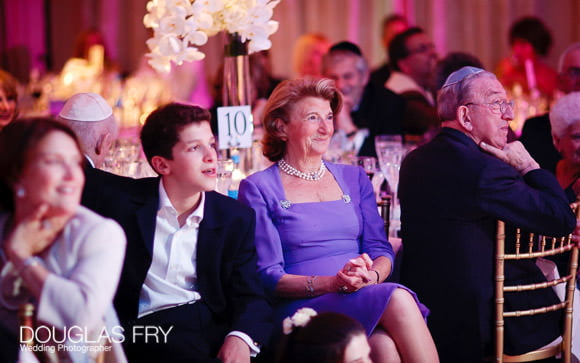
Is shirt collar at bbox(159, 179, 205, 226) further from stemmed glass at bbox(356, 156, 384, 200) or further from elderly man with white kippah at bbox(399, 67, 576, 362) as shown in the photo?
stemmed glass at bbox(356, 156, 384, 200)

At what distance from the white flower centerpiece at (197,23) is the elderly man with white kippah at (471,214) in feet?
3.16

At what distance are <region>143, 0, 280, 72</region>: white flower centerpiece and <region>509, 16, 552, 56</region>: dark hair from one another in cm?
409

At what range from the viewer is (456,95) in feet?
9.62

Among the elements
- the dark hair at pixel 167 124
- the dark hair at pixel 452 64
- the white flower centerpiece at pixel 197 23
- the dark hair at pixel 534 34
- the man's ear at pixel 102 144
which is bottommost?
the man's ear at pixel 102 144

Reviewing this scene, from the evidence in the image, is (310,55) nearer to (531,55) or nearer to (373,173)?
(531,55)

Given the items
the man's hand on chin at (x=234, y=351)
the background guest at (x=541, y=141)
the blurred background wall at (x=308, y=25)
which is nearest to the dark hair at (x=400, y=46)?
the background guest at (x=541, y=141)

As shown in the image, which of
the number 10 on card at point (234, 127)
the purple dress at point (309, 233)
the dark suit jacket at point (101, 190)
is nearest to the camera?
the dark suit jacket at point (101, 190)

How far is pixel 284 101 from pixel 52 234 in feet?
5.00

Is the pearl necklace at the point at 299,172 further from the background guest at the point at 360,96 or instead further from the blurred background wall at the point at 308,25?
the blurred background wall at the point at 308,25

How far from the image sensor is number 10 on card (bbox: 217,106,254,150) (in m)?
3.51

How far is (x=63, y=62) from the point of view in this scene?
40.5ft

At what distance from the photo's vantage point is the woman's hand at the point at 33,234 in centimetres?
172

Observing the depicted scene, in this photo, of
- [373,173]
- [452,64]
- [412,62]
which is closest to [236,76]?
[373,173]

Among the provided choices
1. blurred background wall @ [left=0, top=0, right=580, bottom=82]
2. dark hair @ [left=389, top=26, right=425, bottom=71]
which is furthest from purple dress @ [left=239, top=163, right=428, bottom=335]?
blurred background wall @ [left=0, top=0, right=580, bottom=82]
